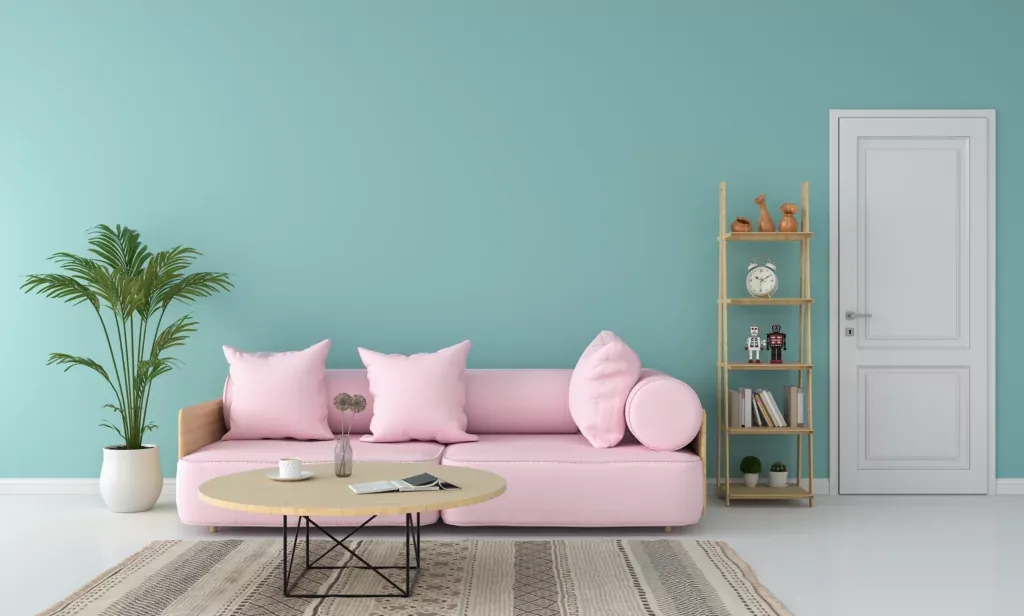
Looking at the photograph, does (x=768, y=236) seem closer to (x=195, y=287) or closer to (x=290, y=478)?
(x=290, y=478)

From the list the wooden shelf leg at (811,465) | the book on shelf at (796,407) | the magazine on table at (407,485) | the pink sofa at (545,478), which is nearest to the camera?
the magazine on table at (407,485)

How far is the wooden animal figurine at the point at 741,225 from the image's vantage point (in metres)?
5.00

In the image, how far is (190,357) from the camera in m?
5.27

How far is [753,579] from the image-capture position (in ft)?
11.2

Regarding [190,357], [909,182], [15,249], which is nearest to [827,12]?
[909,182]

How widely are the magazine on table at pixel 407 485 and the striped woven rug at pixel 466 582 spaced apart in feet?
1.29

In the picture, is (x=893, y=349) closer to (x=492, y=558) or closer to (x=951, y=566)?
(x=951, y=566)

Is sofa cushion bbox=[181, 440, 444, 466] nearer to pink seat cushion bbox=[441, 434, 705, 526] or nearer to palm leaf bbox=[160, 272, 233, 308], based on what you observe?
pink seat cushion bbox=[441, 434, 705, 526]

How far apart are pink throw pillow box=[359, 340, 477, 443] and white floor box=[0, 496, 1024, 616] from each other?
0.49 meters

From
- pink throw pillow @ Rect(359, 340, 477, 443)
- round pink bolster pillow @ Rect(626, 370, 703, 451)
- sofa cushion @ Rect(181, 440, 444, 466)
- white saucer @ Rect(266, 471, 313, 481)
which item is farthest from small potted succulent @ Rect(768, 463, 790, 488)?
white saucer @ Rect(266, 471, 313, 481)

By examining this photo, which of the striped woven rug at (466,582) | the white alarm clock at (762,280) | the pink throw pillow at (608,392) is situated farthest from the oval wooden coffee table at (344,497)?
the white alarm clock at (762,280)

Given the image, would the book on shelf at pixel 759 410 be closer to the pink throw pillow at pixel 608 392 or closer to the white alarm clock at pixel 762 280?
the white alarm clock at pixel 762 280

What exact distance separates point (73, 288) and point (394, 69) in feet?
7.04

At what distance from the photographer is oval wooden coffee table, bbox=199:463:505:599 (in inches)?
116
